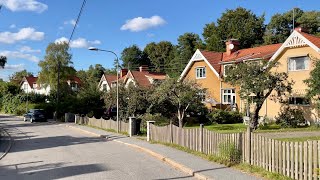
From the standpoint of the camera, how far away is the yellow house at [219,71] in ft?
131

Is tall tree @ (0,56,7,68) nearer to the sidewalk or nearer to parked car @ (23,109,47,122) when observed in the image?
parked car @ (23,109,47,122)

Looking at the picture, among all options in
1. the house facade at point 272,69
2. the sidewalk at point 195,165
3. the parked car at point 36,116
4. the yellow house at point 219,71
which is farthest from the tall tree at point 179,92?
the parked car at point 36,116

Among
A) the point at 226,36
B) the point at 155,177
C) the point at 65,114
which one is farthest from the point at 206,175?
the point at 226,36

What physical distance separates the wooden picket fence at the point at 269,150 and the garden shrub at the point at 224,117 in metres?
19.3

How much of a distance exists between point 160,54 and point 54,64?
31740 millimetres

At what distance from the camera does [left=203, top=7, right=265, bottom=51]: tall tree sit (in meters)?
66.7

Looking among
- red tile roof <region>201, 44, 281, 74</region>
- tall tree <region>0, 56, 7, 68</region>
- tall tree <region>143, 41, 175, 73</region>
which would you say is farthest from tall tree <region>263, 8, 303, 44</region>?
tall tree <region>0, 56, 7, 68</region>

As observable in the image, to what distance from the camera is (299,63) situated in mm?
32188

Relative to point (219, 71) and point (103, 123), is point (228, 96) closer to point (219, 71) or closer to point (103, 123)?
point (219, 71)

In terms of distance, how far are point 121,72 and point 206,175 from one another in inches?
2439

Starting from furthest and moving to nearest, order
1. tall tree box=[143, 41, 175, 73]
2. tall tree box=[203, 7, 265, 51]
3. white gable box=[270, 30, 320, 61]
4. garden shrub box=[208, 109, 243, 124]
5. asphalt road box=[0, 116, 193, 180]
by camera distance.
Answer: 1. tall tree box=[143, 41, 175, 73]
2. tall tree box=[203, 7, 265, 51]
3. garden shrub box=[208, 109, 243, 124]
4. white gable box=[270, 30, 320, 61]
5. asphalt road box=[0, 116, 193, 180]

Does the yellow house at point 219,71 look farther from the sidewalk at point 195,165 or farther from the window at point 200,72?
the sidewalk at point 195,165

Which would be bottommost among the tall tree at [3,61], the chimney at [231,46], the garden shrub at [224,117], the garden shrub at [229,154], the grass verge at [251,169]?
the grass verge at [251,169]

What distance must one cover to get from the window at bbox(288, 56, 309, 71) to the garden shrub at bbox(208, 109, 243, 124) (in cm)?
665
